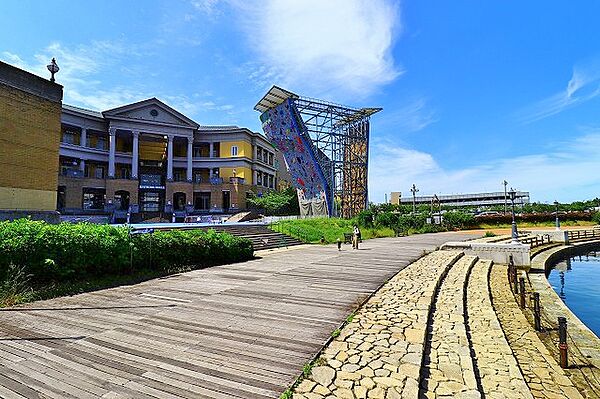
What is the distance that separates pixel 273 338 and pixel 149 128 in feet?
144

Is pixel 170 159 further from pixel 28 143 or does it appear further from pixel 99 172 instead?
pixel 28 143

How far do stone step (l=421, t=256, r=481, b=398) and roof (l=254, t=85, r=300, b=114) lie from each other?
28.1 meters

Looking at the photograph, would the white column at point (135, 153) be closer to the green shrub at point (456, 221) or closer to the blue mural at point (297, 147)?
the blue mural at point (297, 147)

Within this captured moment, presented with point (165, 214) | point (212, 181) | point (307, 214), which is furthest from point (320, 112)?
point (165, 214)

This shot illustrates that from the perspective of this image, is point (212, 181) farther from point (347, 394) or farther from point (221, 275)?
point (347, 394)

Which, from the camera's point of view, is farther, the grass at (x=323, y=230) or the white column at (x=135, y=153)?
the white column at (x=135, y=153)

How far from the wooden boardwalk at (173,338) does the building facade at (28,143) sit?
363 inches

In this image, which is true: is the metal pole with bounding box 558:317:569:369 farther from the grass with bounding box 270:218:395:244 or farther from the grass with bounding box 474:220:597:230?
the grass with bounding box 474:220:597:230

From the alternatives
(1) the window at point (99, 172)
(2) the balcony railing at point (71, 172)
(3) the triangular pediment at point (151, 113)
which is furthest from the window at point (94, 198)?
(3) the triangular pediment at point (151, 113)

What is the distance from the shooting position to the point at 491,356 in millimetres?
4969

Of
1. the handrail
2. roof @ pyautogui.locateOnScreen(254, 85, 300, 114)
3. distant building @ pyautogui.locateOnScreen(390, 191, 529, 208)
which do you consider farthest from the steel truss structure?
distant building @ pyautogui.locateOnScreen(390, 191, 529, 208)

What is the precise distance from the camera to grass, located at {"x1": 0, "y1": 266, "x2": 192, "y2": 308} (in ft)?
22.8

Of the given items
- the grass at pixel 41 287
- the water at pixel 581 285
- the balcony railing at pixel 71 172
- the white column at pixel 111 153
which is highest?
the white column at pixel 111 153

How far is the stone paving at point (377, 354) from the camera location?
3594 millimetres
